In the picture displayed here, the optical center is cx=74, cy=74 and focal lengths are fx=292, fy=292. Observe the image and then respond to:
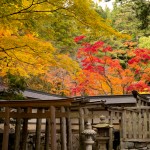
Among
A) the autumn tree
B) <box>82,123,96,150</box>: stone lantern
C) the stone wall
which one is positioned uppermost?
the autumn tree

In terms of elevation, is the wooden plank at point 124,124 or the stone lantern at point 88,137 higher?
the wooden plank at point 124,124

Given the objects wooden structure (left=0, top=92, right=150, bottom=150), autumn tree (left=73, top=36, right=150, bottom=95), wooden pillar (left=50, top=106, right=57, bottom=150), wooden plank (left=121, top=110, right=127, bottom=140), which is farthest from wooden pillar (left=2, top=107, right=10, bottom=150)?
autumn tree (left=73, top=36, right=150, bottom=95)

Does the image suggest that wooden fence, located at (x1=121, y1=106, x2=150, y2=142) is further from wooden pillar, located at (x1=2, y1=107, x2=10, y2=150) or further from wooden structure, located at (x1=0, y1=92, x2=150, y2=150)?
wooden pillar, located at (x1=2, y1=107, x2=10, y2=150)

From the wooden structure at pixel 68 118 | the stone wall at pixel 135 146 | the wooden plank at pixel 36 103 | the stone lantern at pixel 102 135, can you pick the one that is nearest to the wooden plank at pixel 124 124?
the wooden structure at pixel 68 118

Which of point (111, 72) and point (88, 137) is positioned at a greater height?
point (111, 72)

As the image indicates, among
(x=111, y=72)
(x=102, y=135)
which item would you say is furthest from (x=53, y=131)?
(x=111, y=72)

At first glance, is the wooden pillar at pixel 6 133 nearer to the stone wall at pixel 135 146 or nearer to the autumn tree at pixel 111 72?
the stone wall at pixel 135 146

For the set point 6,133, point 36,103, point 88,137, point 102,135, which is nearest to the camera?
point 6,133

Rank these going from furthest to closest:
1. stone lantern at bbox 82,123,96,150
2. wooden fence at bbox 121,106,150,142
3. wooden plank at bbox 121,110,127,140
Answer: wooden plank at bbox 121,110,127,140 → wooden fence at bbox 121,106,150,142 → stone lantern at bbox 82,123,96,150

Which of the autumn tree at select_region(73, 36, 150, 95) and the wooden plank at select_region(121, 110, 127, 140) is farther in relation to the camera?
the autumn tree at select_region(73, 36, 150, 95)

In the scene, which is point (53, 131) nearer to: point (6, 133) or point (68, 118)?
point (6, 133)

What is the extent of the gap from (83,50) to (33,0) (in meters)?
13.6

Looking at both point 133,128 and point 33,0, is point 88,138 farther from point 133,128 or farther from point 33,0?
point 133,128

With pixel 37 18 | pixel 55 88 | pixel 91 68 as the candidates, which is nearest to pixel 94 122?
pixel 91 68
